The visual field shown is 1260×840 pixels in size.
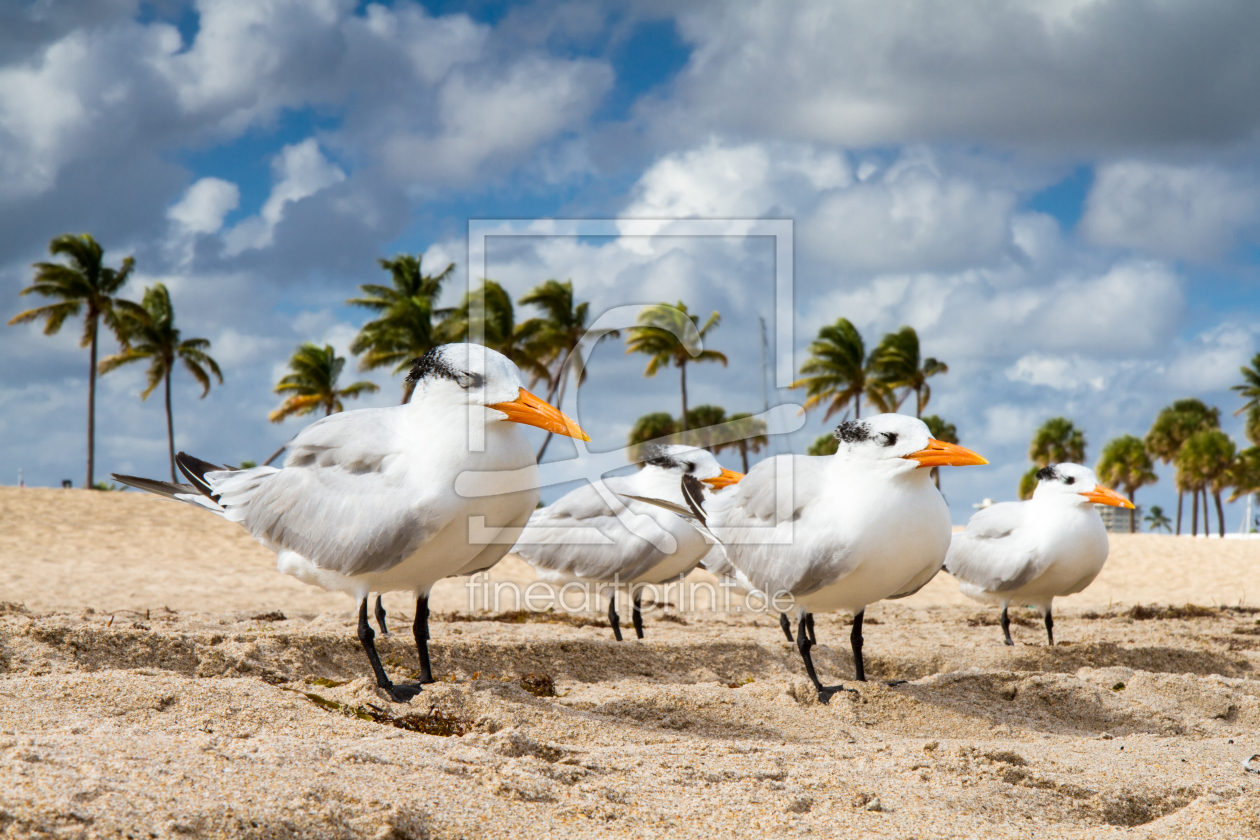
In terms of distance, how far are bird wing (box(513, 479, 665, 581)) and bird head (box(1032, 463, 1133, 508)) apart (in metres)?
3.40

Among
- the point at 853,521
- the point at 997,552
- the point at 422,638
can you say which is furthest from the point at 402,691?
the point at 997,552

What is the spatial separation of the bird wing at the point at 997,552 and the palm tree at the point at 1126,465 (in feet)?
178

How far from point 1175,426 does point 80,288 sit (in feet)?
186

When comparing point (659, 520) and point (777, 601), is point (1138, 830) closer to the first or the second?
point (777, 601)

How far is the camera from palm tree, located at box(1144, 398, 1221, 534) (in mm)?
57156

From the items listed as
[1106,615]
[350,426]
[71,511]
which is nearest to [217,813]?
[350,426]

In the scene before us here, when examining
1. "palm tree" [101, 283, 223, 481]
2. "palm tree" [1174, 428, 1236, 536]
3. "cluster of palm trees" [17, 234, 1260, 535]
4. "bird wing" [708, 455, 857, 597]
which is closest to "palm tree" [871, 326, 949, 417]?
"cluster of palm trees" [17, 234, 1260, 535]

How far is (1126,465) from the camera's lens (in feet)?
188

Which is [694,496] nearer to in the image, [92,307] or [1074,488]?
[1074,488]

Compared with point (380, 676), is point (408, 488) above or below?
above

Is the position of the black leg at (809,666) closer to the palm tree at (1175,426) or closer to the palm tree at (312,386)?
the palm tree at (312,386)

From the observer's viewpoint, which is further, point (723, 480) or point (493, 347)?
point (493, 347)

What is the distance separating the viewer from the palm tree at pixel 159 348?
129 ft

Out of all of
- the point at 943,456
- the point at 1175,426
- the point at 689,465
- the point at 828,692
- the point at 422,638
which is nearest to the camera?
the point at 422,638
